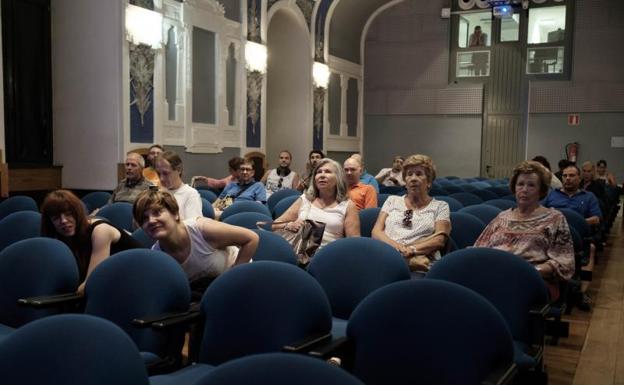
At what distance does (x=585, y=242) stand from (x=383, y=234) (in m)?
1.74

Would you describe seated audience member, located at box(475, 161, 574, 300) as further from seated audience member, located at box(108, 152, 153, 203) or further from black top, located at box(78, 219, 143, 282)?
seated audience member, located at box(108, 152, 153, 203)

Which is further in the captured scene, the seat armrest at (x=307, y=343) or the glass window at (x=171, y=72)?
the glass window at (x=171, y=72)

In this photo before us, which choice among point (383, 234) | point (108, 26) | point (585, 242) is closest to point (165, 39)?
point (108, 26)

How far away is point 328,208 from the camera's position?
388cm

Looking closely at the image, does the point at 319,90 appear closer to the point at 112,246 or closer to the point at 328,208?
the point at 328,208

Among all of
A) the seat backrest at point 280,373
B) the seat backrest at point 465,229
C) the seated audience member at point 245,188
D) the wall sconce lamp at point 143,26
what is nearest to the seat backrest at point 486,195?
the seated audience member at point 245,188

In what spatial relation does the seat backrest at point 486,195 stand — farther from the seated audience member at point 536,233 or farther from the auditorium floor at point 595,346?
the seated audience member at point 536,233

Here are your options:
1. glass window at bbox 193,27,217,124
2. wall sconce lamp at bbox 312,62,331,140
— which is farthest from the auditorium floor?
wall sconce lamp at bbox 312,62,331,140

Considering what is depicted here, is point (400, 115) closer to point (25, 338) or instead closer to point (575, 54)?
point (575, 54)

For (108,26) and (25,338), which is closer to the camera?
(25,338)

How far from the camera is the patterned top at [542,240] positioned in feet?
10.5

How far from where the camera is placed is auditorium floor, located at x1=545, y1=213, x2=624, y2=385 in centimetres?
322

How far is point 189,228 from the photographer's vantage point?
2783mm

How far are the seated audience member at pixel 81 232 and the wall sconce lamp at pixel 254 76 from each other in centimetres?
666
